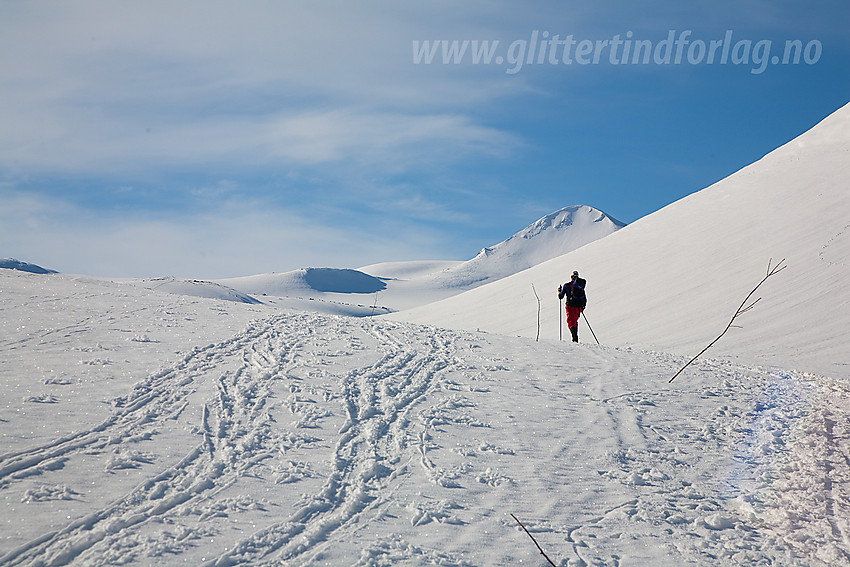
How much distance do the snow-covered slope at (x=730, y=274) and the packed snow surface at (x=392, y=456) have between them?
23.7 feet

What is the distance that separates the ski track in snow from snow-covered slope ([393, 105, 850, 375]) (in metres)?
7.81

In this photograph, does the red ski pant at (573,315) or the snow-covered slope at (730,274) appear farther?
Answer: the snow-covered slope at (730,274)

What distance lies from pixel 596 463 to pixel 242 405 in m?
3.99

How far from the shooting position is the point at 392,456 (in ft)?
17.6

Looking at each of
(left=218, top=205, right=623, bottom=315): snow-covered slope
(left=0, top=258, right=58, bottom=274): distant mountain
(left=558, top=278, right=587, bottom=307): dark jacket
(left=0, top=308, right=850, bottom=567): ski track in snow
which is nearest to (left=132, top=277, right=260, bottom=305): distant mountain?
(left=558, top=278, right=587, bottom=307): dark jacket

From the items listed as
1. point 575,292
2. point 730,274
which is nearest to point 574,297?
point 575,292

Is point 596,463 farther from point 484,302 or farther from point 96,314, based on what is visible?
point 484,302

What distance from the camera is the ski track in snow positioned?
403cm

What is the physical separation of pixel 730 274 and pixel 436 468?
1893 cm

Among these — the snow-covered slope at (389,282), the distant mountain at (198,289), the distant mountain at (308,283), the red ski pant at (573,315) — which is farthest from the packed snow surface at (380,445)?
the distant mountain at (308,283)

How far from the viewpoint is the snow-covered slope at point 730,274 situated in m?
15.3

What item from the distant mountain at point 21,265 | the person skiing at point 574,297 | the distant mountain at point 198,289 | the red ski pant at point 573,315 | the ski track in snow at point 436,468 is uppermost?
the distant mountain at point 21,265

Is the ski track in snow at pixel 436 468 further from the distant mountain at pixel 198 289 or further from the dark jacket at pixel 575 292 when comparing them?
the distant mountain at pixel 198 289

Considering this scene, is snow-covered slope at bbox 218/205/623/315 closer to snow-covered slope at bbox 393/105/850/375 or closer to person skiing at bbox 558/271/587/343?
snow-covered slope at bbox 393/105/850/375
